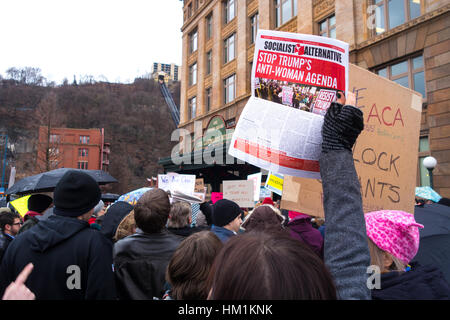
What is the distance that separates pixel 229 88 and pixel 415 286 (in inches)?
978

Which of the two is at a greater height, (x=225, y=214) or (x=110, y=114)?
(x=110, y=114)

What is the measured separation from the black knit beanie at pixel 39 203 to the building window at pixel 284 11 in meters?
18.7

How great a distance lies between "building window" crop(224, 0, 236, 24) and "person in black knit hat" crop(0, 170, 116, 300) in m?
26.7

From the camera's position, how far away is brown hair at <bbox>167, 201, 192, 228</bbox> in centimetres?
377

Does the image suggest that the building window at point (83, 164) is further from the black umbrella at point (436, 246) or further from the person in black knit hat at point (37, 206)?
the black umbrella at point (436, 246)

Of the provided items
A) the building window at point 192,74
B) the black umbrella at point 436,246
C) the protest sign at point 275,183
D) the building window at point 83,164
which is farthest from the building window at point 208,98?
the building window at point 83,164

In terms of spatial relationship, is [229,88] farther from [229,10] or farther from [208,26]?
[208,26]

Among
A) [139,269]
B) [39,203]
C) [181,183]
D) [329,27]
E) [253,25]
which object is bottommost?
[139,269]

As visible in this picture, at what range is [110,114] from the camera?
110 metres

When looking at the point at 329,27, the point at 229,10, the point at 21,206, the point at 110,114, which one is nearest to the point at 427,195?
the point at 21,206

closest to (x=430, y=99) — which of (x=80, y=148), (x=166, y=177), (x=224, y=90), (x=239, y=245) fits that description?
(x=166, y=177)

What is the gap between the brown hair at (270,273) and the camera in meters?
0.70

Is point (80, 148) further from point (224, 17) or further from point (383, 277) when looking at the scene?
point (383, 277)

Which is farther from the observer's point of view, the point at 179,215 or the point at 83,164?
the point at 83,164
